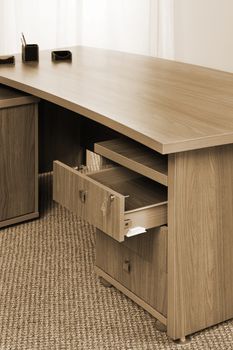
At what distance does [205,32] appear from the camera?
4391 millimetres

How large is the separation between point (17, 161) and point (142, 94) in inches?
25.9

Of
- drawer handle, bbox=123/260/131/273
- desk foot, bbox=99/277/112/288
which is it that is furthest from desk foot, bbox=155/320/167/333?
desk foot, bbox=99/277/112/288

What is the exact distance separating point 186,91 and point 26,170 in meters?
0.76

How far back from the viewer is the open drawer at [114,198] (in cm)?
180

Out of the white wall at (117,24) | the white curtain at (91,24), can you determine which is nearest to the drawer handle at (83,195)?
the white curtain at (91,24)

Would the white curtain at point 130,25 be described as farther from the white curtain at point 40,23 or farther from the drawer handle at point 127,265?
the drawer handle at point 127,265

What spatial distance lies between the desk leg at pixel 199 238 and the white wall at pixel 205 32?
8.27 ft

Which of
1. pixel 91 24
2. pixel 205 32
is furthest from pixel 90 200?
pixel 205 32

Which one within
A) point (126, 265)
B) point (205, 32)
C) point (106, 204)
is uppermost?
point (205, 32)

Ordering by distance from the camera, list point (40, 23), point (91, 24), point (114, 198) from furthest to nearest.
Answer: point (91, 24), point (40, 23), point (114, 198)

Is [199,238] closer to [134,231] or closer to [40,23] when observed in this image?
[134,231]

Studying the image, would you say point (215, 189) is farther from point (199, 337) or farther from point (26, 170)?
point (26, 170)

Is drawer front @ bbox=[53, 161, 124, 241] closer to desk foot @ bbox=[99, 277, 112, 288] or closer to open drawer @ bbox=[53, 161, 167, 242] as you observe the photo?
open drawer @ bbox=[53, 161, 167, 242]

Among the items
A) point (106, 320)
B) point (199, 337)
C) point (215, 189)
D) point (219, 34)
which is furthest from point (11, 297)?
point (219, 34)
